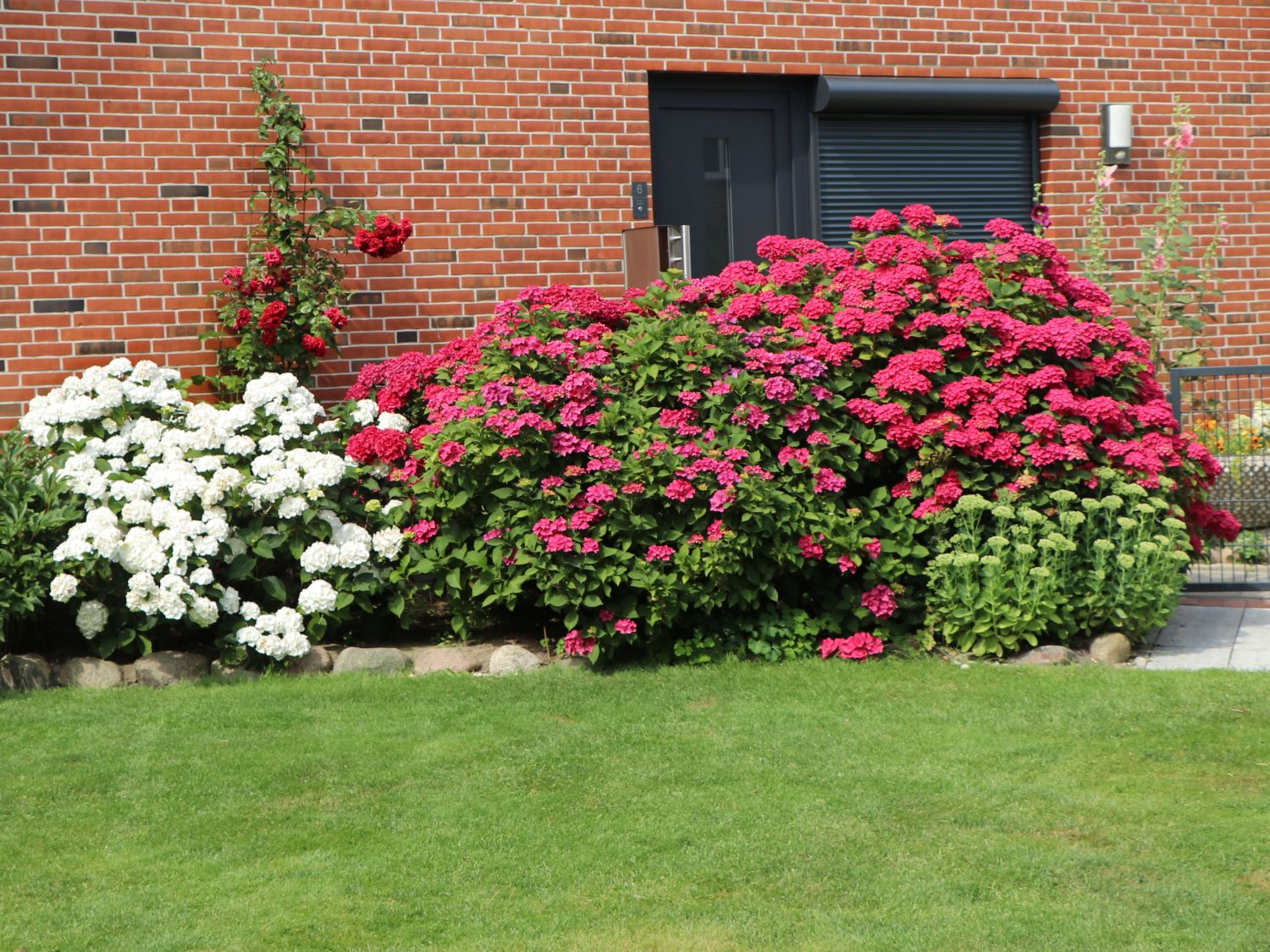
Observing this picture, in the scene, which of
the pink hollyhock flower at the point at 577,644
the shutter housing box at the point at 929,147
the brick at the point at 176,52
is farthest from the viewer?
the shutter housing box at the point at 929,147

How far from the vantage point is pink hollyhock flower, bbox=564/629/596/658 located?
5.87m

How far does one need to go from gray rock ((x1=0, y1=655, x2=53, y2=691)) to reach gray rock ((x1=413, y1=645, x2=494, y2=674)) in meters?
1.49

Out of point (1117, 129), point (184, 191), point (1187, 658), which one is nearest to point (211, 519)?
point (184, 191)

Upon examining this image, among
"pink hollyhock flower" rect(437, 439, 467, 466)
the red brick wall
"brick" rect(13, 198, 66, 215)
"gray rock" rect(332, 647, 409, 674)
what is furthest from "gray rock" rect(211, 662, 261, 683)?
"brick" rect(13, 198, 66, 215)

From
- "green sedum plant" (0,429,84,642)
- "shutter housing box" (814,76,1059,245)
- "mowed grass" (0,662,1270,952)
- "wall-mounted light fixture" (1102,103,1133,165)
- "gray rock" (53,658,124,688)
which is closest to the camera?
"mowed grass" (0,662,1270,952)

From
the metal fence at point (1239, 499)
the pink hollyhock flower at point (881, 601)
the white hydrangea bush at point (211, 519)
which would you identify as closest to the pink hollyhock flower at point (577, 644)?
the white hydrangea bush at point (211, 519)

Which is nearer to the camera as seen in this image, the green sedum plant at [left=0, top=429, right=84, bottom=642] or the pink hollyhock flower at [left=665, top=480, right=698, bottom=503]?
the green sedum plant at [left=0, top=429, right=84, bottom=642]

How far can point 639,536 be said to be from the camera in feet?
19.4

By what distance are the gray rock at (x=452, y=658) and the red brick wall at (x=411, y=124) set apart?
2203 mm

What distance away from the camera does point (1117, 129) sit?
9.18 meters

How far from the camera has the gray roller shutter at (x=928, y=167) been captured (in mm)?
8875

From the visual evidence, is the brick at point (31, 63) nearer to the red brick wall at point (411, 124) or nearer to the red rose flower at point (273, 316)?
the red brick wall at point (411, 124)

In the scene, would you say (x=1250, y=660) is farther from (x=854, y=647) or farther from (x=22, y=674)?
(x=22, y=674)

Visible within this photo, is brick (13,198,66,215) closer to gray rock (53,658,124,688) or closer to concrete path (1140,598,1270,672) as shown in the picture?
gray rock (53,658,124,688)
